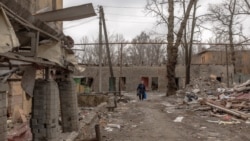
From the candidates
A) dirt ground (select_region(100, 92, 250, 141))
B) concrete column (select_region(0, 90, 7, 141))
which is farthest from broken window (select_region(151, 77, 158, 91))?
concrete column (select_region(0, 90, 7, 141))

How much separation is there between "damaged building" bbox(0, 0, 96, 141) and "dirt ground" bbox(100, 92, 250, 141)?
1.93m

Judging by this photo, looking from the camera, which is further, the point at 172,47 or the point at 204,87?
the point at 172,47

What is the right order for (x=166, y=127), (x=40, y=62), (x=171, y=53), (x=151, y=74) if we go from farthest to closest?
1. (x=151, y=74)
2. (x=171, y=53)
3. (x=166, y=127)
4. (x=40, y=62)

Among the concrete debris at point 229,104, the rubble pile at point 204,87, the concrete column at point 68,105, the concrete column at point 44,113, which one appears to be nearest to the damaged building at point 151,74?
the rubble pile at point 204,87

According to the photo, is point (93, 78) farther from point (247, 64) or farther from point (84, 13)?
point (84, 13)

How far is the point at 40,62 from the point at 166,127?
6.98m

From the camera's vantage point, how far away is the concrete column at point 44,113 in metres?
7.65

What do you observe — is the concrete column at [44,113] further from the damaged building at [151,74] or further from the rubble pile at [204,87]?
the damaged building at [151,74]

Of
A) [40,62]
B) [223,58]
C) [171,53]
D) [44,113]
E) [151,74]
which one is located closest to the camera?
[40,62]

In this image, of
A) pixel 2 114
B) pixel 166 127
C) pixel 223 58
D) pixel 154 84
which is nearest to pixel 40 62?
pixel 2 114

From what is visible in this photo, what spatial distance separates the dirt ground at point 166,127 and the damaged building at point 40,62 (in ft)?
6.32

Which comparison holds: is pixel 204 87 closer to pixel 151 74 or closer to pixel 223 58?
pixel 151 74

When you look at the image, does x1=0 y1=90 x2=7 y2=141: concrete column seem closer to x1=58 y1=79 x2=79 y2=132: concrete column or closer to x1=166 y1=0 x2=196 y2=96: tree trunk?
x1=58 y1=79 x2=79 y2=132: concrete column

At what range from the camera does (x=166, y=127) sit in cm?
1234
